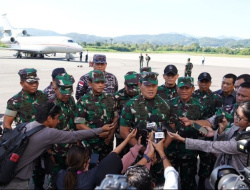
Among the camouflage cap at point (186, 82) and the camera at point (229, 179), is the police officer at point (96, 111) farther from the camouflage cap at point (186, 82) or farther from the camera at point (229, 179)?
the camera at point (229, 179)

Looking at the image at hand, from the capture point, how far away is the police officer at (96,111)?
12.0ft

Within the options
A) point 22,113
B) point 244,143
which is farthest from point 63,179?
point 22,113

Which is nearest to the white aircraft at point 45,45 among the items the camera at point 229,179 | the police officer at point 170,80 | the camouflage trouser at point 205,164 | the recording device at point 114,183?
the police officer at point 170,80

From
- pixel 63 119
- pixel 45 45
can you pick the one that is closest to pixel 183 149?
pixel 63 119

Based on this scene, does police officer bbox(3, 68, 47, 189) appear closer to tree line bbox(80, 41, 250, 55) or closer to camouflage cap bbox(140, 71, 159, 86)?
camouflage cap bbox(140, 71, 159, 86)

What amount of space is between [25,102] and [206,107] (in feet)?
9.34

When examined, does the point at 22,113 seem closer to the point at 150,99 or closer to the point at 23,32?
the point at 150,99

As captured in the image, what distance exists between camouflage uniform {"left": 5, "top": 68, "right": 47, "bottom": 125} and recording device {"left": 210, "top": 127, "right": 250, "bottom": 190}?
8.71 ft

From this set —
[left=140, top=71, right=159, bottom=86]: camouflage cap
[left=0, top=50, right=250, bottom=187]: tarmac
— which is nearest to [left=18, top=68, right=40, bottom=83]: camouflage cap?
[left=140, top=71, right=159, bottom=86]: camouflage cap

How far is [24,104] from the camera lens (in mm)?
3703

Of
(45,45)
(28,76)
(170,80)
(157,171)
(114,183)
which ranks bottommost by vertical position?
(157,171)

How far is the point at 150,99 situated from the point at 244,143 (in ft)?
4.66

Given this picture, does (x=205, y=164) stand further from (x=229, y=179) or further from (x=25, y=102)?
(x=25, y=102)

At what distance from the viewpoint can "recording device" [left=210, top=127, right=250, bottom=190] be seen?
1.82 metres
